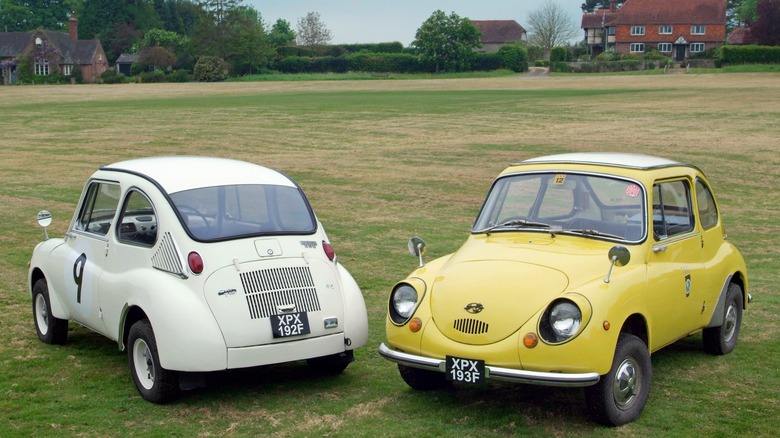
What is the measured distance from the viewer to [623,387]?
655cm

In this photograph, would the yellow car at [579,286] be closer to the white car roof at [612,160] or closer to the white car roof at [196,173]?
the white car roof at [612,160]

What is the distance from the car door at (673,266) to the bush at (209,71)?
88052 mm

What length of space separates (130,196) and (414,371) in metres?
2.78

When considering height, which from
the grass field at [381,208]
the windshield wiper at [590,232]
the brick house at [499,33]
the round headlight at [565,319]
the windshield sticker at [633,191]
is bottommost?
the grass field at [381,208]

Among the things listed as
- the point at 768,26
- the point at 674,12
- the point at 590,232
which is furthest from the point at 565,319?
the point at 674,12

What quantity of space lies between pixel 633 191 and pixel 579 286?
1.27 metres

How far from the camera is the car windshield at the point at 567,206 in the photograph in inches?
290

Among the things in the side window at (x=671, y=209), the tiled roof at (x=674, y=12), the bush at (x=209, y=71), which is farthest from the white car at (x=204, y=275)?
the tiled roof at (x=674, y=12)

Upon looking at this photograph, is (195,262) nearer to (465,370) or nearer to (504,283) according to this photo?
(465,370)

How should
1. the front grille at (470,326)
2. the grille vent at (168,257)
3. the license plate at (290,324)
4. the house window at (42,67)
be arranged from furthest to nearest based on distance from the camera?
the house window at (42,67) < the grille vent at (168,257) < the license plate at (290,324) < the front grille at (470,326)

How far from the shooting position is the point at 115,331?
7.60m

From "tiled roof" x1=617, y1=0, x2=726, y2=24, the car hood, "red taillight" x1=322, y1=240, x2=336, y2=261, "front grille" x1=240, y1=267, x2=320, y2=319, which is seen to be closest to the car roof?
the car hood

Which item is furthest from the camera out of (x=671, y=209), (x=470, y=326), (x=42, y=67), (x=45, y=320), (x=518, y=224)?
(x=42, y=67)

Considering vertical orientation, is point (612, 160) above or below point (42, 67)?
below
